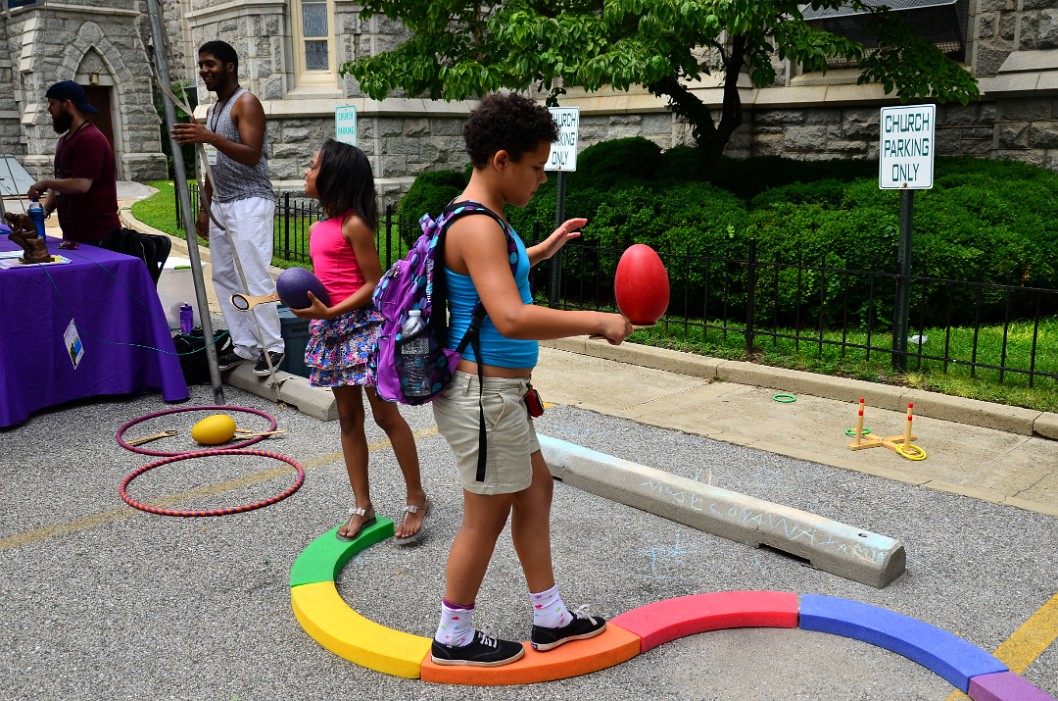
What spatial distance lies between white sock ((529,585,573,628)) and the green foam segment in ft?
3.31

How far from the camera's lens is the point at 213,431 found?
6027 mm

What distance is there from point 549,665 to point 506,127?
1831 millimetres

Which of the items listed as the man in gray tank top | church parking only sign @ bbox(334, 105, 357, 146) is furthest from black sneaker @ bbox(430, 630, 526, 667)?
church parking only sign @ bbox(334, 105, 357, 146)

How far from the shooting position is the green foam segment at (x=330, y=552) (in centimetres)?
409

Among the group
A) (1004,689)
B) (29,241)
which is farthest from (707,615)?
(29,241)

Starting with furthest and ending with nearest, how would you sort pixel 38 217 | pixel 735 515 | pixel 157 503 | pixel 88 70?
pixel 88 70, pixel 38 217, pixel 157 503, pixel 735 515

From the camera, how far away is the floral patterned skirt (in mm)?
4469

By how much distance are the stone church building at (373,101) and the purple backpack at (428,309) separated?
599 cm

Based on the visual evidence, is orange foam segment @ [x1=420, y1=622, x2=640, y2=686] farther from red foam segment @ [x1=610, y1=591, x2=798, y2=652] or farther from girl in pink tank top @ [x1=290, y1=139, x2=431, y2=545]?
girl in pink tank top @ [x1=290, y1=139, x2=431, y2=545]

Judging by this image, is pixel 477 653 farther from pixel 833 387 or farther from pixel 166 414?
pixel 833 387

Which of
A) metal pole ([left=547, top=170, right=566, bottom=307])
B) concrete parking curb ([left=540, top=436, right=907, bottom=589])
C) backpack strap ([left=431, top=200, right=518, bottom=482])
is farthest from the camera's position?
metal pole ([left=547, top=170, right=566, bottom=307])

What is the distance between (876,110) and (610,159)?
156 inches

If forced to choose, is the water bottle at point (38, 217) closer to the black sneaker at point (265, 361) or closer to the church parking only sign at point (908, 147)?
the black sneaker at point (265, 361)

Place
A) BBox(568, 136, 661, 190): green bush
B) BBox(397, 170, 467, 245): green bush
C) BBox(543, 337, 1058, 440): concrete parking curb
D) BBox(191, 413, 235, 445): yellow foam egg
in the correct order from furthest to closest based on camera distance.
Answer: BBox(397, 170, 467, 245): green bush < BBox(568, 136, 661, 190): green bush < BBox(543, 337, 1058, 440): concrete parking curb < BBox(191, 413, 235, 445): yellow foam egg
